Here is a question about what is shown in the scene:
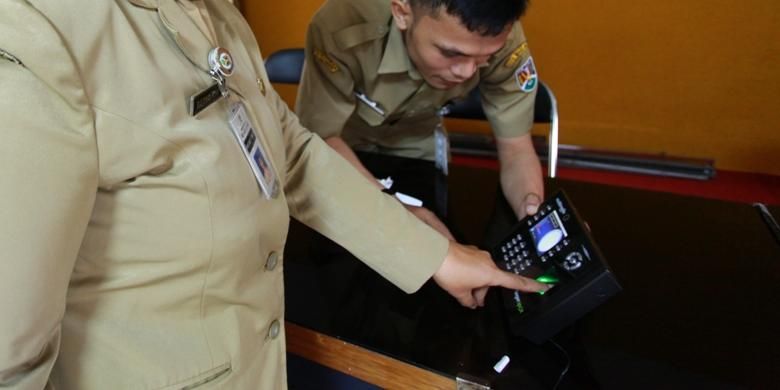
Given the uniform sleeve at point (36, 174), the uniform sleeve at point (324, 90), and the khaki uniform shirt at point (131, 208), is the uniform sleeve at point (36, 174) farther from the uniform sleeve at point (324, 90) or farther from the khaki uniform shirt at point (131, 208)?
the uniform sleeve at point (324, 90)

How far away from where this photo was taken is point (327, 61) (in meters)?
1.07

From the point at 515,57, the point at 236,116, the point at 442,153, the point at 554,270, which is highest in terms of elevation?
the point at 236,116

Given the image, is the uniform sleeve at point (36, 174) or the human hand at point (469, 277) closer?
the uniform sleeve at point (36, 174)

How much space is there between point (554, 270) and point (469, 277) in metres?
0.10

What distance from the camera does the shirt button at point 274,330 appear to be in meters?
0.55

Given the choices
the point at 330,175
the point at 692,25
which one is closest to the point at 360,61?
the point at 330,175

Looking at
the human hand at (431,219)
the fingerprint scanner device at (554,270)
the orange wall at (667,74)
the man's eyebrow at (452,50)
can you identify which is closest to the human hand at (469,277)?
the fingerprint scanner device at (554,270)

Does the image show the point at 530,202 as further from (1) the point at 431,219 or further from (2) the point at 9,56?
(2) the point at 9,56

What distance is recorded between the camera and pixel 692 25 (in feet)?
6.67

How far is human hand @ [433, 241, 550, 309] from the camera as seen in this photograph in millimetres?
651


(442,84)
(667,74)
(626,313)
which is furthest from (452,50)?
(667,74)

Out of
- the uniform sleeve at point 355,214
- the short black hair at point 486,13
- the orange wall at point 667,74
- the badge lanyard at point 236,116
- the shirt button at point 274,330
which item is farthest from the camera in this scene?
the orange wall at point 667,74

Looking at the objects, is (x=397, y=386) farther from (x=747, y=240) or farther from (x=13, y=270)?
(x=747, y=240)

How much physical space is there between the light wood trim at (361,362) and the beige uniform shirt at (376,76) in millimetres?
513
